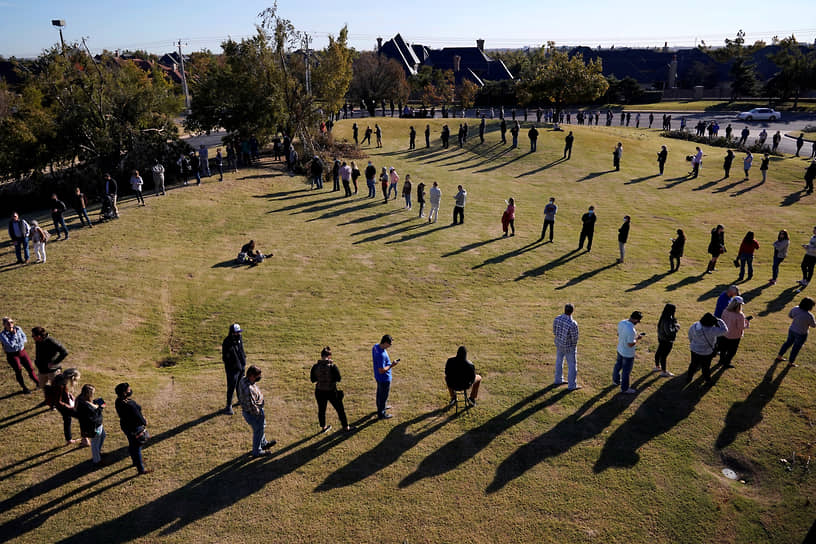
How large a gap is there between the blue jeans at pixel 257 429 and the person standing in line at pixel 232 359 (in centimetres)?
128

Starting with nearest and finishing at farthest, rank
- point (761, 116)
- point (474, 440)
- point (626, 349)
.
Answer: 1. point (474, 440)
2. point (626, 349)
3. point (761, 116)

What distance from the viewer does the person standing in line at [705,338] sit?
9445 millimetres

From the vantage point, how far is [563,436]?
8.64 meters

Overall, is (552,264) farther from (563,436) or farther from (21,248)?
(21,248)

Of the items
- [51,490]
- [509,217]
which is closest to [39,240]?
[51,490]

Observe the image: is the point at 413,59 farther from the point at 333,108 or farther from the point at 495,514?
the point at 495,514

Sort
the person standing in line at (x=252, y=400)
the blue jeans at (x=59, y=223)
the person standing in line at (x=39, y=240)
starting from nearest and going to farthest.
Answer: the person standing in line at (x=252, y=400)
the person standing in line at (x=39, y=240)
the blue jeans at (x=59, y=223)

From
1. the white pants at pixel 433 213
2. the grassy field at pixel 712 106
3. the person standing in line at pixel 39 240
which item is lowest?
the white pants at pixel 433 213

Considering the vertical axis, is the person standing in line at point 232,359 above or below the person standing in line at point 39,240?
below

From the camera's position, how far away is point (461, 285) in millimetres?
16078

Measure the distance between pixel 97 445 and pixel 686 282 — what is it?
53.4ft

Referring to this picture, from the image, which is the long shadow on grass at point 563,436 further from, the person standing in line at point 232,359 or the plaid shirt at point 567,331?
the person standing in line at point 232,359

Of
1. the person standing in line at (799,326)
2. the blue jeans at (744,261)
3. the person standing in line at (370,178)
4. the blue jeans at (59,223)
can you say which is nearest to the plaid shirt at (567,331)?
the person standing in line at (799,326)

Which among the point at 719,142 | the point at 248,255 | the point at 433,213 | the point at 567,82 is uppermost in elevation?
the point at 567,82
